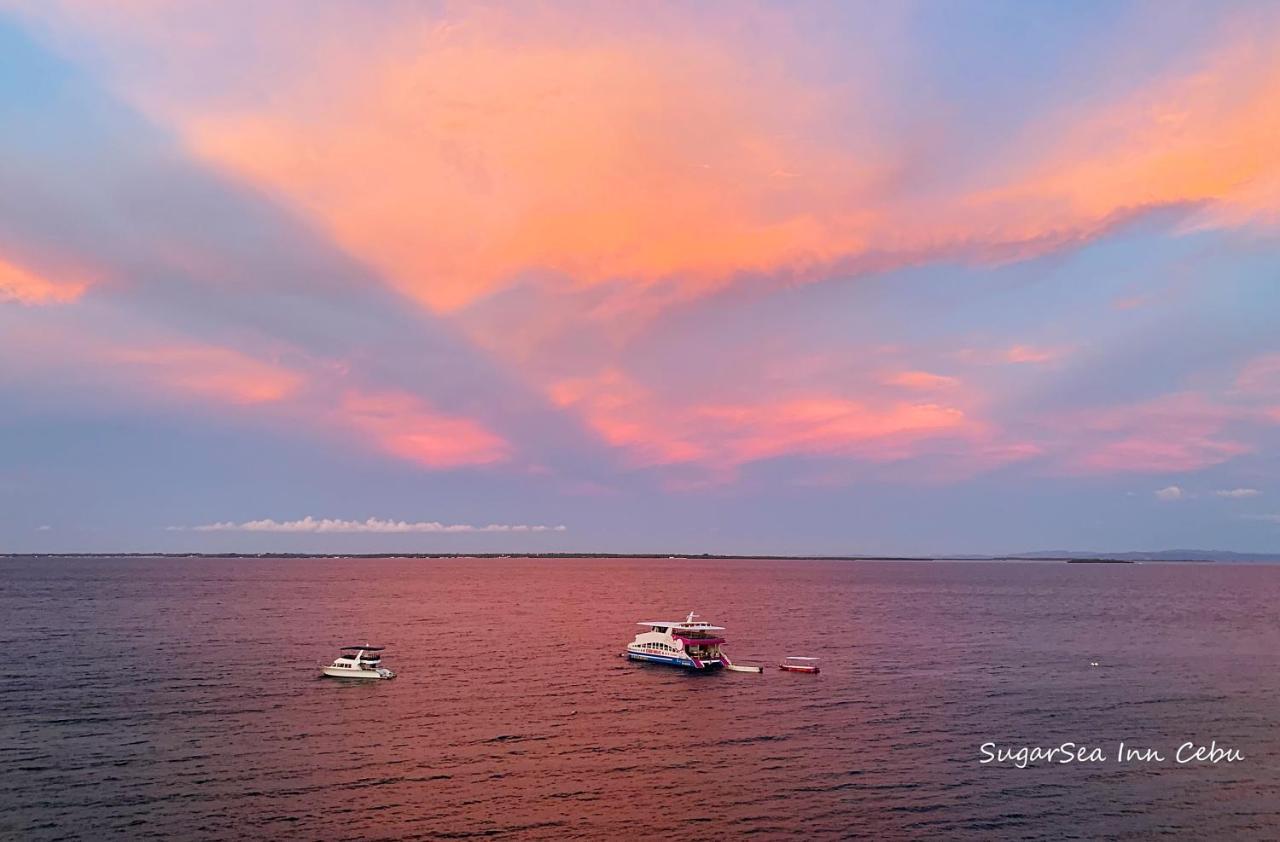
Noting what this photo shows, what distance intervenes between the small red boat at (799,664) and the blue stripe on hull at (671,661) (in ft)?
28.7

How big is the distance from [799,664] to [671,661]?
17.0 m

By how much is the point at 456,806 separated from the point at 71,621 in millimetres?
145346

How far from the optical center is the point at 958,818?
50594mm

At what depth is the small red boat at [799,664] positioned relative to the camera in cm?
10200

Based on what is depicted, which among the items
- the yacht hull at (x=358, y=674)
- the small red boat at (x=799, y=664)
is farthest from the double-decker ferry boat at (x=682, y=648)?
the yacht hull at (x=358, y=674)

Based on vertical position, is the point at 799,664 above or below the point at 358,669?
below

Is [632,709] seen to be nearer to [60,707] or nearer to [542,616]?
[60,707]

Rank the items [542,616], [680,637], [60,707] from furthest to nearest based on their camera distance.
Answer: [542,616], [680,637], [60,707]

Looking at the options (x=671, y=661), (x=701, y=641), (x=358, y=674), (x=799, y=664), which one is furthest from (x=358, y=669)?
(x=799, y=664)

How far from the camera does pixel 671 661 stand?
110000 mm

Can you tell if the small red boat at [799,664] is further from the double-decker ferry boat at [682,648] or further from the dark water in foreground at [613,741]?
→ the double-decker ferry boat at [682,648]

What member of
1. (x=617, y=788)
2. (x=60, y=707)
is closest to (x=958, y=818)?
(x=617, y=788)

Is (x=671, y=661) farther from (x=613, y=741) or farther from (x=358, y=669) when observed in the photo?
(x=613, y=741)

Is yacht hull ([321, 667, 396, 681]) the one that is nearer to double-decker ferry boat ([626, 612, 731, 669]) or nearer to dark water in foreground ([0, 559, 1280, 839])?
dark water in foreground ([0, 559, 1280, 839])
